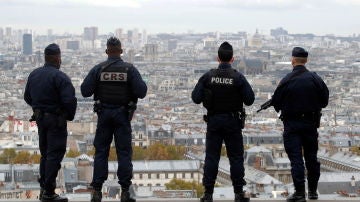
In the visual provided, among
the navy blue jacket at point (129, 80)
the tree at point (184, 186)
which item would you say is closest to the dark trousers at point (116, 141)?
the navy blue jacket at point (129, 80)

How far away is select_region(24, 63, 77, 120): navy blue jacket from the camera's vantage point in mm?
9953

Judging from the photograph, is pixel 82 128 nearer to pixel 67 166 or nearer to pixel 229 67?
pixel 67 166

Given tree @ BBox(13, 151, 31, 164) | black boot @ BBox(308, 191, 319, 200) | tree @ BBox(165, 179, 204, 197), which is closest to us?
black boot @ BBox(308, 191, 319, 200)

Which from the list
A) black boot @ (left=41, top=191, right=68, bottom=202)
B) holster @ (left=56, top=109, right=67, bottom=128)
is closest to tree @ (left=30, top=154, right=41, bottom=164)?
black boot @ (left=41, top=191, right=68, bottom=202)

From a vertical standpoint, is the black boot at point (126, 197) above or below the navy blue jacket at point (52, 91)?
below

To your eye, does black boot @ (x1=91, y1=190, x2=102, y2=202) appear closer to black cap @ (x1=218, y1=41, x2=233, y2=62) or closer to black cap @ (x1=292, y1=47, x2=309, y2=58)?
black cap @ (x1=218, y1=41, x2=233, y2=62)

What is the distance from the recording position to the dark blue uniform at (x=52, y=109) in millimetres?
9984

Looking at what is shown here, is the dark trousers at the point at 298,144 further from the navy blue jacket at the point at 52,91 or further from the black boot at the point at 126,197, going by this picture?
the navy blue jacket at the point at 52,91

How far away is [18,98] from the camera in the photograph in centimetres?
11700

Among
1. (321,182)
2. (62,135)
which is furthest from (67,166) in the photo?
(62,135)

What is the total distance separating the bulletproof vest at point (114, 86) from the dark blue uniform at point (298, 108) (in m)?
1.25

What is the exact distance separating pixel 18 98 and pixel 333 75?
52.0 metres

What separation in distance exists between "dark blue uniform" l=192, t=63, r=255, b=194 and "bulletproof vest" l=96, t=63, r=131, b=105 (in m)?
0.59

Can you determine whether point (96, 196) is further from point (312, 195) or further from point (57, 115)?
point (312, 195)
